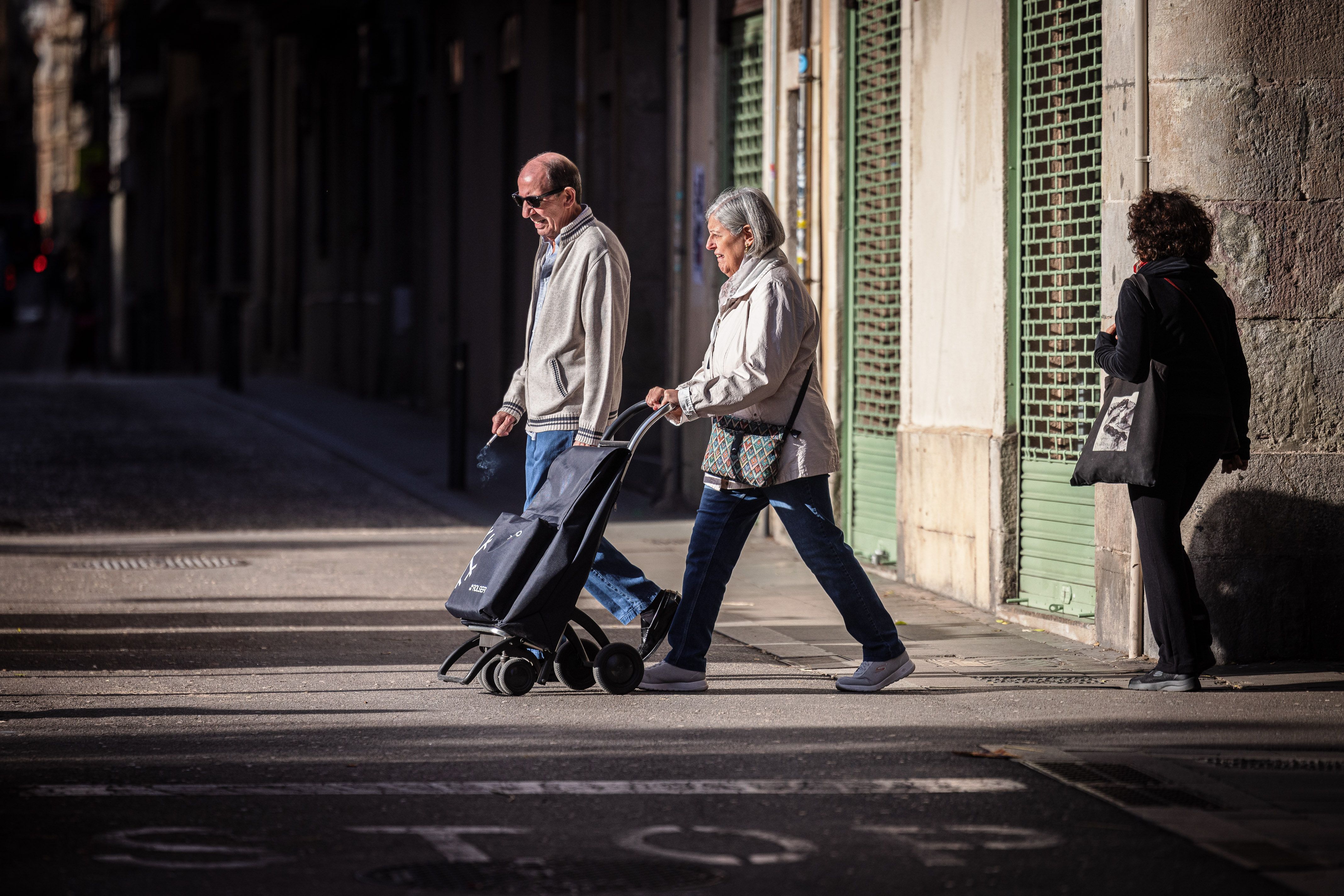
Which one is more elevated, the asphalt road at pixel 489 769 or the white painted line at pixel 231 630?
the white painted line at pixel 231 630

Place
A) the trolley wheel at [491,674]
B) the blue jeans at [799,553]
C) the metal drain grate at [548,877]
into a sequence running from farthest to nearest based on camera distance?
the trolley wheel at [491,674]
the blue jeans at [799,553]
the metal drain grate at [548,877]

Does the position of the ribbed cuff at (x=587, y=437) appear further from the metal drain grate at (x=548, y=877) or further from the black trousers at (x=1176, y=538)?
the metal drain grate at (x=548, y=877)

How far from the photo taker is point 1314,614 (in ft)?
25.8

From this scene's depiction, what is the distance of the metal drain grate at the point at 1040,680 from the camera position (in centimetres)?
748

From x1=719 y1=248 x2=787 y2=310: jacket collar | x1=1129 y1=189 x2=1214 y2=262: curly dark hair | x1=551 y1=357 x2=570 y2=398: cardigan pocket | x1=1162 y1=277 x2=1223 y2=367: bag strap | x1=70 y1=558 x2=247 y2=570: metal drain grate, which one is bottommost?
x1=70 y1=558 x2=247 y2=570: metal drain grate

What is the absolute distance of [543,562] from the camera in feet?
22.5

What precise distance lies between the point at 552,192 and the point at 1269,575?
3.12 meters

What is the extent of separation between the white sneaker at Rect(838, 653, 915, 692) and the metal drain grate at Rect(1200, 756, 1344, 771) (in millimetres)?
1367

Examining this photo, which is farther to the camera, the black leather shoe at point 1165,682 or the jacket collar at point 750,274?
the black leather shoe at point 1165,682

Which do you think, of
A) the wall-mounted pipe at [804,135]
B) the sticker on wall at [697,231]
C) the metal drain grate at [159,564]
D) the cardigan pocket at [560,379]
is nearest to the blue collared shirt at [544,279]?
the cardigan pocket at [560,379]

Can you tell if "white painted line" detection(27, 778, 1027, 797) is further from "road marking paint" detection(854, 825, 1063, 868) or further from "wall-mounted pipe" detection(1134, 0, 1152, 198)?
"wall-mounted pipe" detection(1134, 0, 1152, 198)

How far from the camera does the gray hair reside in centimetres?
699

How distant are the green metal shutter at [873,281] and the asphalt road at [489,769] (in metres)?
2.49

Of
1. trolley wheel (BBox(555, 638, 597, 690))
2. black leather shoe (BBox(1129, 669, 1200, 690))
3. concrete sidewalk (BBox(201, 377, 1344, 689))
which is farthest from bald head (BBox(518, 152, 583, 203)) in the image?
black leather shoe (BBox(1129, 669, 1200, 690))
